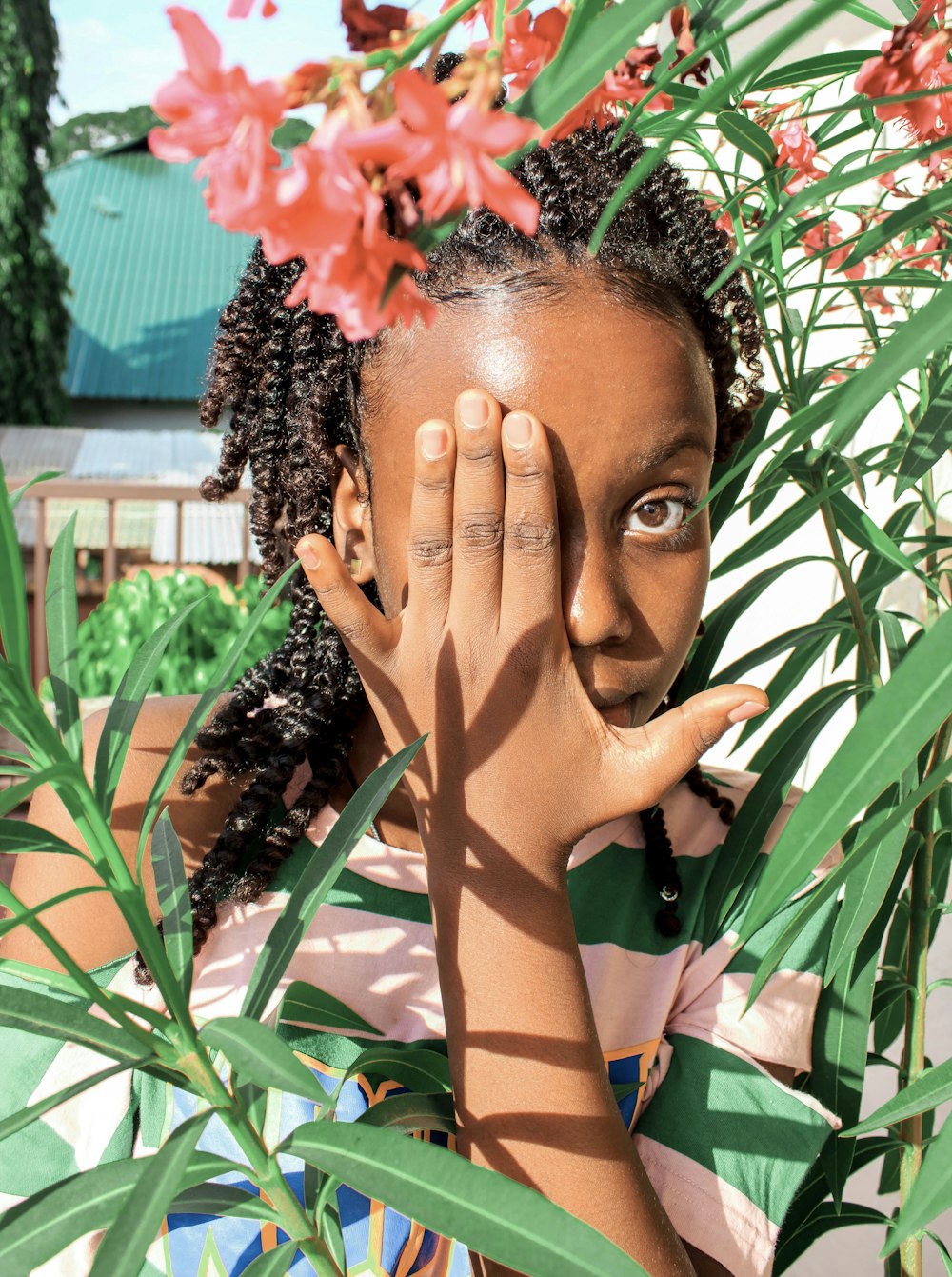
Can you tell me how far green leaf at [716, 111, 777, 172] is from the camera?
25.7 inches

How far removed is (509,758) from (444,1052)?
281 millimetres

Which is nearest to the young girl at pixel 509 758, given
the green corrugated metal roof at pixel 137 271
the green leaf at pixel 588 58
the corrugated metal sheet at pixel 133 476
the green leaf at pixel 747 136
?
the green leaf at pixel 747 136

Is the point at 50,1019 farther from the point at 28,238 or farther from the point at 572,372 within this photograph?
the point at 28,238

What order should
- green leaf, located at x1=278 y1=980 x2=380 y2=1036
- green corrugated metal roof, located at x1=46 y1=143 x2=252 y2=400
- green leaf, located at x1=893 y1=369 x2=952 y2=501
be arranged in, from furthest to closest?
green corrugated metal roof, located at x1=46 y1=143 x2=252 y2=400
green leaf, located at x1=893 y1=369 x2=952 y2=501
green leaf, located at x1=278 y1=980 x2=380 y2=1036

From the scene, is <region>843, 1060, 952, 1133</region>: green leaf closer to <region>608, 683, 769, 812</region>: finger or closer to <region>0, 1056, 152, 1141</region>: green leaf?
<region>608, 683, 769, 812</region>: finger

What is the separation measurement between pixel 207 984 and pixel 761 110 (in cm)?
78

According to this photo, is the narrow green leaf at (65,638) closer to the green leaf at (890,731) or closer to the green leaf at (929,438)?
the green leaf at (890,731)

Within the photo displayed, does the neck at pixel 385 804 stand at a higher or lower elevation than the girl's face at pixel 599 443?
lower

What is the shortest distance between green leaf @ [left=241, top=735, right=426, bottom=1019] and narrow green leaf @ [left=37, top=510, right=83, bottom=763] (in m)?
0.12

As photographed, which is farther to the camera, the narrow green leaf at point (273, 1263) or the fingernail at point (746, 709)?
the fingernail at point (746, 709)

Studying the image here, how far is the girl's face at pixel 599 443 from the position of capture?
0.67 metres

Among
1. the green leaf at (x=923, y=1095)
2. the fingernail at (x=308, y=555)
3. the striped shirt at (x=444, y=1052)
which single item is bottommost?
the striped shirt at (x=444, y=1052)

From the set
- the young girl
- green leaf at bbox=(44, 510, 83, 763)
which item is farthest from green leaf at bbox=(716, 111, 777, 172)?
green leaf at bbox=(44, 510, 83, 763)

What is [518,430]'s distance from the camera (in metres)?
0.63
